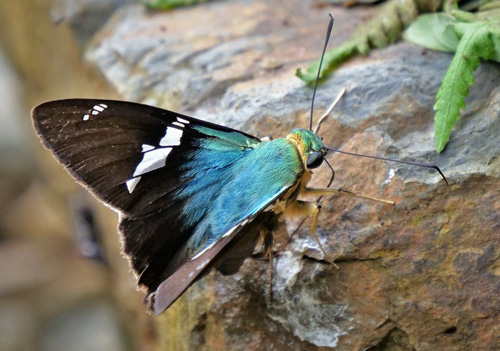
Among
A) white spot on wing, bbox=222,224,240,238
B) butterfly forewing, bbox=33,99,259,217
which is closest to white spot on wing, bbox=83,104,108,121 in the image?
butterfly forewing, bbox=33,99,259,217

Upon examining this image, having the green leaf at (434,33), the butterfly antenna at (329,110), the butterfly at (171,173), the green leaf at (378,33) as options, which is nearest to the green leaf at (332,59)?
the green leaf at (378,33)

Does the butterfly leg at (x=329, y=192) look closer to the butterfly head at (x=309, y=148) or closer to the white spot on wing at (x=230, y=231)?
the butterfly head at (x=309, y=148)

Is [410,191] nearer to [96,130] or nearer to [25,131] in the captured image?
[96,130]

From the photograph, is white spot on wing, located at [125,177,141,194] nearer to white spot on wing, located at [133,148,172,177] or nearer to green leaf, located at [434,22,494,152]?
white spot on wing, located at [133,148,172,177]

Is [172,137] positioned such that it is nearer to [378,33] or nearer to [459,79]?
[459,79]

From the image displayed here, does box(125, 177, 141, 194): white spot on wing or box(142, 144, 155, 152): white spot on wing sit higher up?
box(142, 144, 155, 152): white spot on wing

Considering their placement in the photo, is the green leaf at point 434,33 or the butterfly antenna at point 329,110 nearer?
the butterfly antenna at point 329,110

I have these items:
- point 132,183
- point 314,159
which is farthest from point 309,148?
point 132,183
